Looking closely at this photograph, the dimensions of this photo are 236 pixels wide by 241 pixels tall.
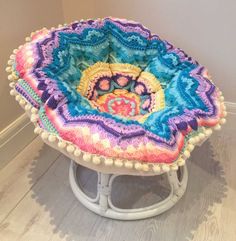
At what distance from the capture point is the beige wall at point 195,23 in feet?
4.76

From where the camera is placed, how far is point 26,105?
1.00 metres

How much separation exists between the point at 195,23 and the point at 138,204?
0.91 meters

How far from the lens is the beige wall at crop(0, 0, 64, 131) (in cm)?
130

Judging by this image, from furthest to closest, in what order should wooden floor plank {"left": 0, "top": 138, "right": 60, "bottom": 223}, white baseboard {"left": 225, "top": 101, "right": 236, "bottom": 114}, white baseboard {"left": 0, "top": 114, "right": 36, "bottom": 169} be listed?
white baseboard {"left": 225, "top": 101, "right": 236, "bottom": 114} < white baseboard {"left": 0, "top": 114, "right": 36, "bottom": 169} < wooden floor plank {"left": 0, "top": 138, "right": 60, "bottom": 223}

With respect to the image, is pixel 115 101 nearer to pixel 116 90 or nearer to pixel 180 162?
pixel 116 90

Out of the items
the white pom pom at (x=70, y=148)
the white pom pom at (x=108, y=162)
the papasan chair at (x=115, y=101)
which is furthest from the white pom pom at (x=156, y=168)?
the white pom pom at (x=70, y=148)

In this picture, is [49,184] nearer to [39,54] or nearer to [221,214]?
[39,54]

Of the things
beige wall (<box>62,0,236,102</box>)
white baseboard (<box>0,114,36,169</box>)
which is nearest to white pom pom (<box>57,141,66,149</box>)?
white baseboard (<box>0,114,36,169</box>)

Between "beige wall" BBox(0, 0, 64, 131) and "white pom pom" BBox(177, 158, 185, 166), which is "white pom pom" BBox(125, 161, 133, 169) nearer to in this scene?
"white pom pom" BBox(177, 158, 185, 166)

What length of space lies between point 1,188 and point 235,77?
1.24 meters

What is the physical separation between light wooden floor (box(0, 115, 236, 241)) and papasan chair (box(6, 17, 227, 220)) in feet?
0.17

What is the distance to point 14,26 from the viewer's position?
4.42 ft

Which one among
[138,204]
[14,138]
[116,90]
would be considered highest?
[116,90]

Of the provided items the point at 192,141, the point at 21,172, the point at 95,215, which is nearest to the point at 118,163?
the point at 192,141
